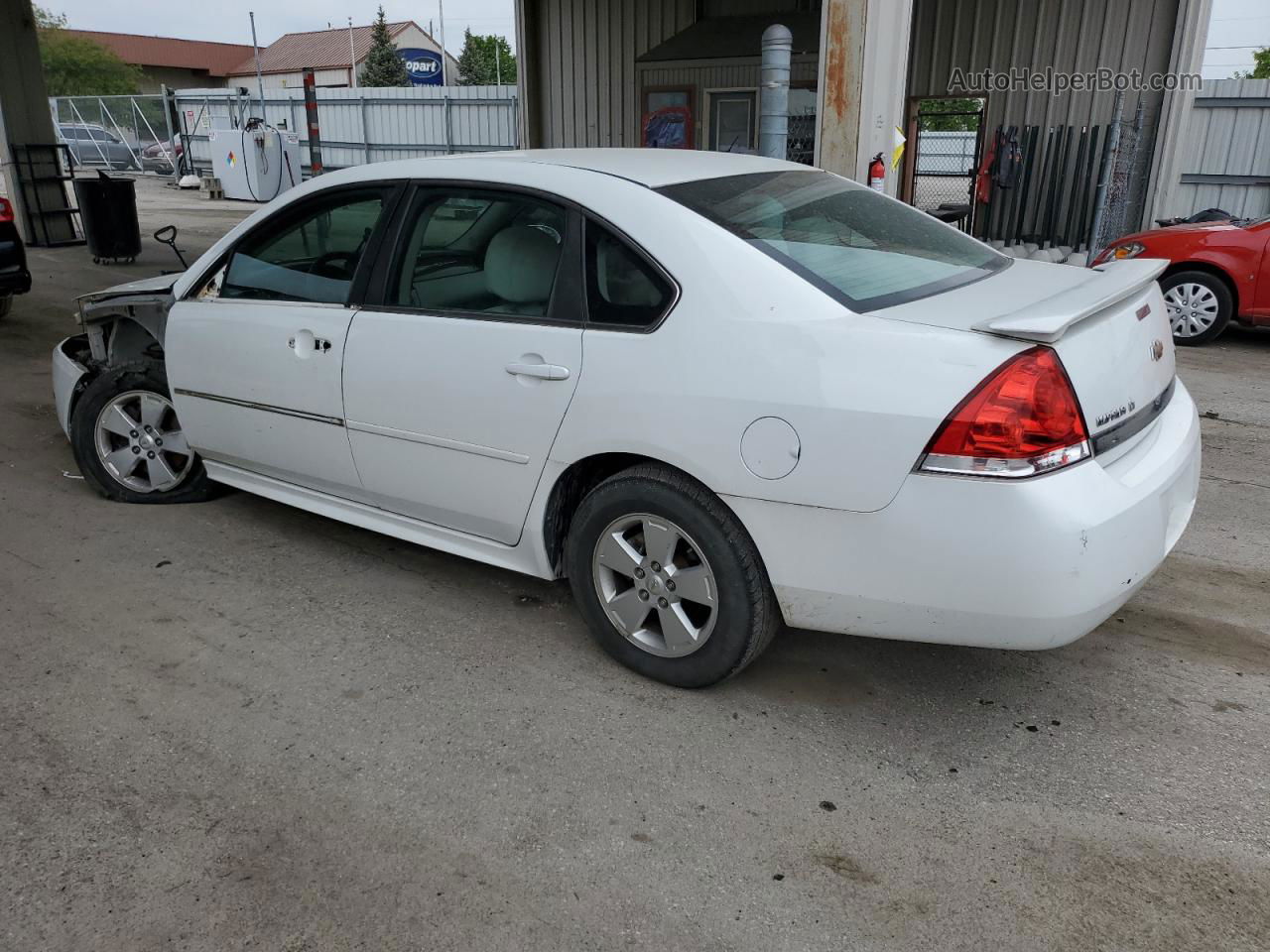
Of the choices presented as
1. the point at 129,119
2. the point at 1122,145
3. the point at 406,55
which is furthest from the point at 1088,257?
the point at 406,55

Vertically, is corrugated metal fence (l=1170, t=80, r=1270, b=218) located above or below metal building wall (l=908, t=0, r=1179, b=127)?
below

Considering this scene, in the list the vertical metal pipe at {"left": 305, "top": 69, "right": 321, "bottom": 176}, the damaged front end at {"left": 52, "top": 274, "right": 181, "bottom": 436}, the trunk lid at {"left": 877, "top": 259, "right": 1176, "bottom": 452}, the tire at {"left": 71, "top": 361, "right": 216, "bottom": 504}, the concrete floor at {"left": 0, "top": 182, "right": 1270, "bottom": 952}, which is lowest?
the concrete floor at {"left": 0, "top": 182, "right": 1270, "bottom": 952}

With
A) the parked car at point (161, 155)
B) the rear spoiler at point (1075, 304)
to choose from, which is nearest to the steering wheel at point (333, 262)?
the rear spoiler at point (1075, 304)

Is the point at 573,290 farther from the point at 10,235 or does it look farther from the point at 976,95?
the point at 976,95

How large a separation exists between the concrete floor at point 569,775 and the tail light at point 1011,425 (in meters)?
0.91

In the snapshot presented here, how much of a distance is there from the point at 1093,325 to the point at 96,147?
112 feet

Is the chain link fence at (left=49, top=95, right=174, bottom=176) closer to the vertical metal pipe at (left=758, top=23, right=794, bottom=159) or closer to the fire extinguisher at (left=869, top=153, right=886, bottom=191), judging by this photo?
the vertical metal pipe at (left=758, top=23, right=794, bottom=159)

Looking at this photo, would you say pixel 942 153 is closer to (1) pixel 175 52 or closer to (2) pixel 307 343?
(2) pixel 307 343

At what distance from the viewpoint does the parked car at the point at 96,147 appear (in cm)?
3019

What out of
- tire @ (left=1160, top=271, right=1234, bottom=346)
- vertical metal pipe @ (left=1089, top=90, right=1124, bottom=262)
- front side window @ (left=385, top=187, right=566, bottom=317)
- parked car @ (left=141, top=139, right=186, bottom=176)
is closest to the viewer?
front side window @ (left=385, top=187, right=566, bottom=317)

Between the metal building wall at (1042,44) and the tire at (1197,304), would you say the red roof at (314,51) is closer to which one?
the metal building wall at (1042,44)

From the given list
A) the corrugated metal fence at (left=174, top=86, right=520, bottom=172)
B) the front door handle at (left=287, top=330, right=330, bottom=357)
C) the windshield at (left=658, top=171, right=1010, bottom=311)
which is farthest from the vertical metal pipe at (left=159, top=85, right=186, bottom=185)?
the windshield at (left=658, top=171, right=1010, bottom=311)

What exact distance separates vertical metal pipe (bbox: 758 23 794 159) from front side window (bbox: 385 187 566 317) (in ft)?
14.0

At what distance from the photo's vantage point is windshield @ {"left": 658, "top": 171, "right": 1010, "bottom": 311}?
2.95 meters
